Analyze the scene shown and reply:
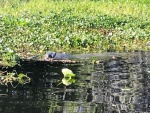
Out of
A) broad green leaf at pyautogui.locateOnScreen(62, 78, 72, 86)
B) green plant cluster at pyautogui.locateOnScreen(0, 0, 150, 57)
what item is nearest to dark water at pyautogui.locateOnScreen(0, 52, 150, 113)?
broad green leaf at pyautogui.locateOnScreen(62, 78, 72, 86)

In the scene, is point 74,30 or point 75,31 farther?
point 74,30

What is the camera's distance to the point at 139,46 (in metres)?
11.6

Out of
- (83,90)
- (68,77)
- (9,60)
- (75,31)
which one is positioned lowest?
(83,90)

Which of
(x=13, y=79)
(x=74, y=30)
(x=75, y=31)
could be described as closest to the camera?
(x=13, y=79)

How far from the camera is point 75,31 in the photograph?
44.2 ft

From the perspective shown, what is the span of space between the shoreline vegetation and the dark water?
1.32m

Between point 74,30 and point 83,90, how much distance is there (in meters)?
8.17

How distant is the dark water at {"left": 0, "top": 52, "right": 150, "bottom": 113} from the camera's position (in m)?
4.63

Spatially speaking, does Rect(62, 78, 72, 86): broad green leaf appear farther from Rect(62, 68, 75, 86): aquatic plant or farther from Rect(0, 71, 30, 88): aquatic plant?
Rect(0, 71, 30, 88): aquatic plant

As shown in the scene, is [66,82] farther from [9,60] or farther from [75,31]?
[75,31]

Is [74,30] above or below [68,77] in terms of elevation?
above

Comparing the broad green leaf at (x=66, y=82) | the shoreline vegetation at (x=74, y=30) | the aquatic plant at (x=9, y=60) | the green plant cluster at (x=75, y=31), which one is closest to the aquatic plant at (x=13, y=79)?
the broad green leaf at (x=66, y=82)

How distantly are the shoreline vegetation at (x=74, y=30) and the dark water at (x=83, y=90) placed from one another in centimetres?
132

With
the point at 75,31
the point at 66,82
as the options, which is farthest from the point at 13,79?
the point at 75,31
